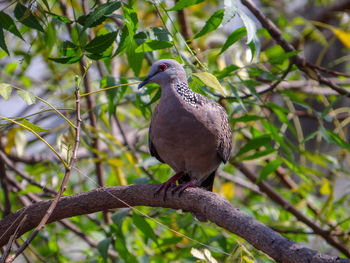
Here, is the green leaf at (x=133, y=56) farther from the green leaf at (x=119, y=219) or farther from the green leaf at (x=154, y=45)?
the green leaf at (x=119, y=219)

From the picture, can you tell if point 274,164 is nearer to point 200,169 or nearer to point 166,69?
point 200,169

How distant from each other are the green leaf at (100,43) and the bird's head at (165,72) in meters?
0.73

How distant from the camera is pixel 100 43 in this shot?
85.0 inches

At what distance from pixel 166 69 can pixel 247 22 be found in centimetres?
84

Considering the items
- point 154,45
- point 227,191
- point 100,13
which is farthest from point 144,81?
point 227,191

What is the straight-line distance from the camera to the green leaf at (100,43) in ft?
7.08

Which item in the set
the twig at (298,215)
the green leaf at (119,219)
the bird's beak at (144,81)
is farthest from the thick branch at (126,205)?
the twig at (298,215)

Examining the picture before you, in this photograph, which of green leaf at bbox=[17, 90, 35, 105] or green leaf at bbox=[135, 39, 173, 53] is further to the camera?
green leaf at bbox=[135, 39, 173, 53]

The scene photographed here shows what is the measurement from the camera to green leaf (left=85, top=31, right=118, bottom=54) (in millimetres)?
2158

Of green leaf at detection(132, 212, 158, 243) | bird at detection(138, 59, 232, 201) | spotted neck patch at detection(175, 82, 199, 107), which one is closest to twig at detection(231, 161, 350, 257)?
bird at detection(138, 59, 232, 201)

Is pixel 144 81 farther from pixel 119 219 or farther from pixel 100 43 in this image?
pixel 119 219

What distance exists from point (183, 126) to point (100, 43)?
801 millimetres

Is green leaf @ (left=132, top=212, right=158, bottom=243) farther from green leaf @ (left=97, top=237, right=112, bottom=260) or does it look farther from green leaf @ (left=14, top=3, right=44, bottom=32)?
green leaf @ (left=14, top=3, right=44, bottom=32)

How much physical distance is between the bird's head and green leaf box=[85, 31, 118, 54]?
0.73 metres
